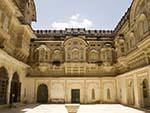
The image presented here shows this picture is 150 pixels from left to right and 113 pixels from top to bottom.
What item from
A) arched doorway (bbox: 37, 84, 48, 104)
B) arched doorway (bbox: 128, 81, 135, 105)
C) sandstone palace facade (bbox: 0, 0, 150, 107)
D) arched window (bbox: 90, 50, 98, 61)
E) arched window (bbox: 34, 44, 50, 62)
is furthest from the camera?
arched window (bbox: 90, 50, 98, 61)

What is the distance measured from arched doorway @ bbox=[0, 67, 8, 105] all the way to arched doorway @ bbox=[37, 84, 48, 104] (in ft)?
29.4

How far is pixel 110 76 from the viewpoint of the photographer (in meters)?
26.3

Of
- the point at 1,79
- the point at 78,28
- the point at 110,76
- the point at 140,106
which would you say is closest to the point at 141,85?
the point at 140,106

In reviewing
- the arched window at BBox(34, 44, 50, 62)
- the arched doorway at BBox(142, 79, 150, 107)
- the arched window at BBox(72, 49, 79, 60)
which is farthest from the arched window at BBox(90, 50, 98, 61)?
the arched doorway at BBox(142, 79, 150, 107)

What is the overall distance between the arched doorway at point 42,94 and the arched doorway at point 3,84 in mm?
8948

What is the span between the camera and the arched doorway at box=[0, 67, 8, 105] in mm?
16394

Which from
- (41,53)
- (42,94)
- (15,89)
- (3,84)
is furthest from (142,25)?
(42,94)

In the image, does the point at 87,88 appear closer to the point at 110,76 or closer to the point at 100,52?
the point at 110,76

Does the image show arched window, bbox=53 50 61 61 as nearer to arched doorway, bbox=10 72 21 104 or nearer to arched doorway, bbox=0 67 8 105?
arched doorway, bbox=10 72 21 104

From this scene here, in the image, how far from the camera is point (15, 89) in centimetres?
2020

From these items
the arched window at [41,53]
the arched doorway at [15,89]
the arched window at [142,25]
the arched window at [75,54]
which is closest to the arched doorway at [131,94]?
the arched window at [142,25]

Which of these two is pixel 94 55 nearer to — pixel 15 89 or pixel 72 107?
pixel 15 89

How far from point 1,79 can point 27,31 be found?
679cm

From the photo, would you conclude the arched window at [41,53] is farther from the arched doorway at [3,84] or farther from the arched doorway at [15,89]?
the arched doorway at [3,84]
